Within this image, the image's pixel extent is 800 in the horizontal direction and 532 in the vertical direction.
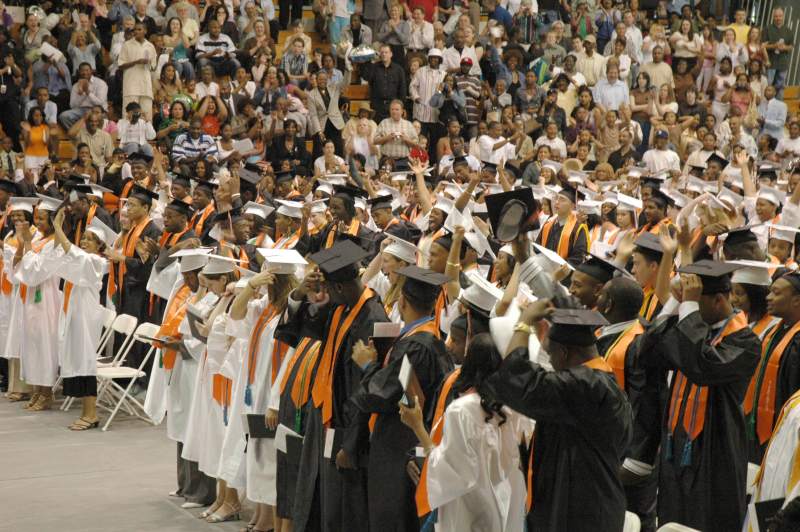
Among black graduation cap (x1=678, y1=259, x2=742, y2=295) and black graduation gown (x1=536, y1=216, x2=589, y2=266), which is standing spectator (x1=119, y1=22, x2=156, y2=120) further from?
black graduation cap (x1=678, y1=259, x2=742, y2=295)

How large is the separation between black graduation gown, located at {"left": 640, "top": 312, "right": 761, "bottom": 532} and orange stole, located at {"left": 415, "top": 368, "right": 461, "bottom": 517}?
1121 mm

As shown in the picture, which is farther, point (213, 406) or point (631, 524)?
point (213, 406)

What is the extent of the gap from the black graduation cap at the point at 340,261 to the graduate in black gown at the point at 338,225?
4.19m

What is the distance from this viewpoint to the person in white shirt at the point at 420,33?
22.5 meters

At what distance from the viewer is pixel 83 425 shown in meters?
11.5

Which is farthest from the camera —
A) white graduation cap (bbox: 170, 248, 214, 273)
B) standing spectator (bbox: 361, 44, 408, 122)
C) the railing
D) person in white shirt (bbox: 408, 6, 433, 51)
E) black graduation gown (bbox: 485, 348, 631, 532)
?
the railing

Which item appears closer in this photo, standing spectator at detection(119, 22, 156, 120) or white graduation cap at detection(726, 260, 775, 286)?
white graduation cap at detection(726, 260, 775, 286)

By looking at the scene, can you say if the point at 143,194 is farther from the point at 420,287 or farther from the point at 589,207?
the point at 420,287

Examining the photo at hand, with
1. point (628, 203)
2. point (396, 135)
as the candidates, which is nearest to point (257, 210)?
point (628, 203)

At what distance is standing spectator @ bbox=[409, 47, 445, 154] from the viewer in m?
21.2

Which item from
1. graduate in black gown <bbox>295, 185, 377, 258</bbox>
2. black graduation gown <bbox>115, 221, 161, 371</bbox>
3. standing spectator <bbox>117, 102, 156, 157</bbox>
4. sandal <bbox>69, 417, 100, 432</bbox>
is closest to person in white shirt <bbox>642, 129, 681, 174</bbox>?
standing spectator <bbox>117, 102, 156, 157</bbox>

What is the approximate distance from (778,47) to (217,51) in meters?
12.3

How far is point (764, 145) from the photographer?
2094 centimetres

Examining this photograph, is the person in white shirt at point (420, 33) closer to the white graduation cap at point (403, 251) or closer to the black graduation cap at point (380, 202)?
the black graduation cap at point (380, 202)
